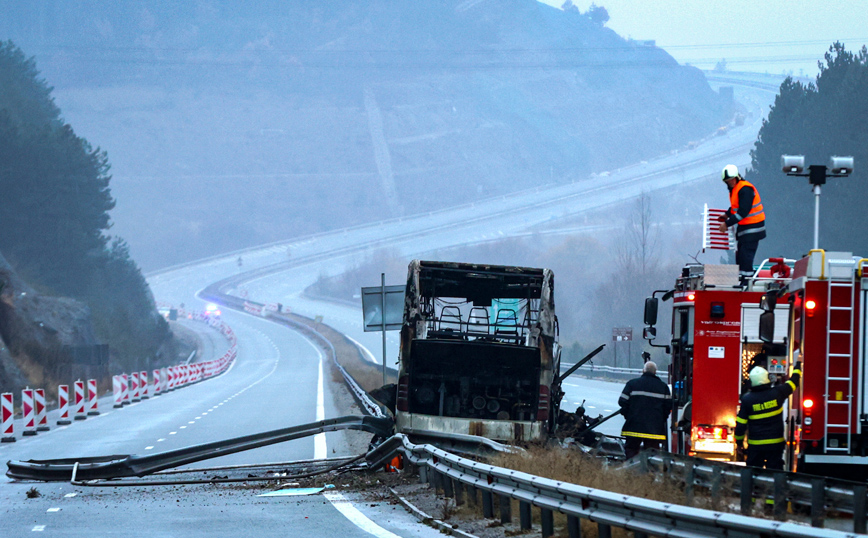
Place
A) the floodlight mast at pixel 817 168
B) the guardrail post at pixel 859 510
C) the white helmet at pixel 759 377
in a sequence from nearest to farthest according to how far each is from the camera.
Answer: the guardrail post at pixel 859 510 < the white helmet at pixel 759 377 < the floodlight mast at pixel 817 168

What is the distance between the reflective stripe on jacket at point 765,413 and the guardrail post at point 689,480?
141 centimetres

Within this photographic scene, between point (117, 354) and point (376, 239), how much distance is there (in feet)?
283

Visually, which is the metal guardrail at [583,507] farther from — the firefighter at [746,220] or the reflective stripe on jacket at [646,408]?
the firefighter at [746,220]

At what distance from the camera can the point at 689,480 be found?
8.95m

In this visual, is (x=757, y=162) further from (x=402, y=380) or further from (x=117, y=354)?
(x=402, y=380)

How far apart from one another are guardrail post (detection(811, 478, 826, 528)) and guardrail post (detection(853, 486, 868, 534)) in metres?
0.36

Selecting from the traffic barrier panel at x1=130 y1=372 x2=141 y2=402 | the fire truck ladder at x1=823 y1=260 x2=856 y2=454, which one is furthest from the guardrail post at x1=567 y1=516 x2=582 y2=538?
the traffic barrier panel at x1=130 y1=372 x2=141 y2=402

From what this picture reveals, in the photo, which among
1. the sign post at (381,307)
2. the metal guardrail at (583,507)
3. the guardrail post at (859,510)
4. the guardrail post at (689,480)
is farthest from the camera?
the sign post at (381,307)

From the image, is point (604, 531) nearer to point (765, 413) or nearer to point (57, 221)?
point (765, 413)

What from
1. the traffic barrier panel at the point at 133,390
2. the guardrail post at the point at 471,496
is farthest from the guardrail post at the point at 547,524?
the traffic barrier panel at the point at 133,390

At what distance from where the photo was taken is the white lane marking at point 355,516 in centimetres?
999

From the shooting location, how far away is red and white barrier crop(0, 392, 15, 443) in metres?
23.2

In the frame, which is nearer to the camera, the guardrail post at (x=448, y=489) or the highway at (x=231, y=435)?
the highway at (x=231, y=435)

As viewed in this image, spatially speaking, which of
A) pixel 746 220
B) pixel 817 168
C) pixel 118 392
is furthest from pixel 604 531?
pixel 118 392
